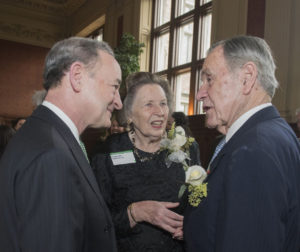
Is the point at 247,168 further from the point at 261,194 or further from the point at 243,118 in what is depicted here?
the point at 243,118

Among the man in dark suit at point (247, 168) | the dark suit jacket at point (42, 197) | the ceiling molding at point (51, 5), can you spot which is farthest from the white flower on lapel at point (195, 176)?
the ceiling molding at point (51, 5)

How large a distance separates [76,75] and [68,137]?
266 millimetres

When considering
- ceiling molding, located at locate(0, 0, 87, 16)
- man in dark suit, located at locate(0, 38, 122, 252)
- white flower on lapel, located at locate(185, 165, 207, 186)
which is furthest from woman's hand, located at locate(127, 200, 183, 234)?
ceiling molding, located at locate(0, 0, 87, 16)

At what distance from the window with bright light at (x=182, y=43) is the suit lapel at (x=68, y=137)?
6107 mm

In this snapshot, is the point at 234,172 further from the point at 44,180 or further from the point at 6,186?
the point at 6,186

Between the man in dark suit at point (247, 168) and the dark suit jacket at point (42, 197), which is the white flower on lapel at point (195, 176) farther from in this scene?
the dark suit jacket at point (42, 197)

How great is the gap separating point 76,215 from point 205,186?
540 mm

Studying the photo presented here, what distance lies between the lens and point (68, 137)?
48.3 inches

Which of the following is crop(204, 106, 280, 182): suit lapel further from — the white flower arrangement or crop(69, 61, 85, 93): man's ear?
crop(69, 61, 85, 93): man's ear

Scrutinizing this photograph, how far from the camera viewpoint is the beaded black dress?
6.87 feet

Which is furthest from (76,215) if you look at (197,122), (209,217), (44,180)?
(197,122)

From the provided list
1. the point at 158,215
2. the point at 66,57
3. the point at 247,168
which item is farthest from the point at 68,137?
the point at 158,215

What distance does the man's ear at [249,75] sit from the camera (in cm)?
138

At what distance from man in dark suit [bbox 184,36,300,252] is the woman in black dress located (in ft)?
2.01
